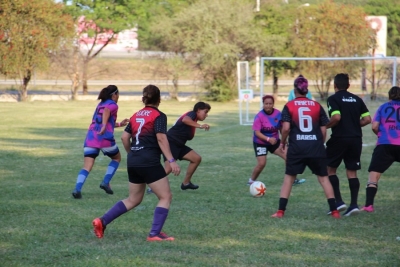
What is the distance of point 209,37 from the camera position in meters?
39.7

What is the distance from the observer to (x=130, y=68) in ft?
193

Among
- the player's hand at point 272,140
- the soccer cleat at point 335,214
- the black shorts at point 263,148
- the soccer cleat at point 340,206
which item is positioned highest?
the player's hand at point 272,140

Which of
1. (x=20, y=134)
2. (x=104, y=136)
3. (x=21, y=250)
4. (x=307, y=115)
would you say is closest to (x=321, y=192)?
(x=307, y=115)

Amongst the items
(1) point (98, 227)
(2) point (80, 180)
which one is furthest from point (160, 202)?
(2) point (80, 180)

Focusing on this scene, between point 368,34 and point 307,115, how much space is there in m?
32.5

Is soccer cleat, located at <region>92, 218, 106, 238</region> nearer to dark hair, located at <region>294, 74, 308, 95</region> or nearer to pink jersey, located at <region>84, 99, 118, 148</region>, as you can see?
dark hair, located at <region>294, 74, 308, 95</region>

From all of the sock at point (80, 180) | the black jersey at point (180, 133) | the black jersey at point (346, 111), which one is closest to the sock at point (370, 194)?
the black jersey at point (346, 111)

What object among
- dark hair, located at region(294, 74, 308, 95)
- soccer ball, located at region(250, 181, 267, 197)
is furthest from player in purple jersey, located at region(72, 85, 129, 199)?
dark hair, located at region(294, 74, 308, 95)

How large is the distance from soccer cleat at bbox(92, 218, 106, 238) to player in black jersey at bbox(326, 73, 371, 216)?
10.3 ft

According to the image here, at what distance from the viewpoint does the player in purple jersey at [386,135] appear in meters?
8.90

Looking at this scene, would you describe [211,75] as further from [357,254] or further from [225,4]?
[357,254]

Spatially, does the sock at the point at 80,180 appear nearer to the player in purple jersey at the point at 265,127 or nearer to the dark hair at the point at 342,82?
the player in purple jersey at the point at 265,127

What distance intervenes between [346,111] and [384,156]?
0.78m

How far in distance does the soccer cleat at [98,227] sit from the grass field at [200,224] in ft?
0.32
